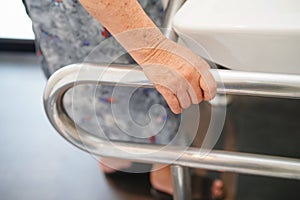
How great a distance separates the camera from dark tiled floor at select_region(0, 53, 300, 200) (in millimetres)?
1265

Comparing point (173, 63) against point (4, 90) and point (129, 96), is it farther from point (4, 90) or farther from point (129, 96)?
point (4, 90)

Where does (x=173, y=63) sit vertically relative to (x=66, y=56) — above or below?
above

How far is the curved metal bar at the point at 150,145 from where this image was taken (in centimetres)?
47

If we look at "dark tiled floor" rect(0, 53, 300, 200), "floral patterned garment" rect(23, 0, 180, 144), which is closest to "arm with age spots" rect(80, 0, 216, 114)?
"floral patterned garment" rect(23, 0, 180, 144)

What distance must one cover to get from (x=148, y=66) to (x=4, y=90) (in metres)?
1.54

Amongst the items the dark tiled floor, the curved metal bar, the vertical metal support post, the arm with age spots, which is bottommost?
the dark tiled floor

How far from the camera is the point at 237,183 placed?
49.5 inches

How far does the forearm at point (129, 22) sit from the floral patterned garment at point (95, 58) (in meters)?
0.23

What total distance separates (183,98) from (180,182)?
372mm

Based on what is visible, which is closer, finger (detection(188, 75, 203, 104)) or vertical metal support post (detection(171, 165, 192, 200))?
finger (detection(188, 75, 203, 104))

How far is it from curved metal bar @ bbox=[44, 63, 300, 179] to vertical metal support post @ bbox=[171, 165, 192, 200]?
0.20m

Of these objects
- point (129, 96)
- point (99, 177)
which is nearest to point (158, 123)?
point (129, 96)

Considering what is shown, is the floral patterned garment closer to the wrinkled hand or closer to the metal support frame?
the metal support frame

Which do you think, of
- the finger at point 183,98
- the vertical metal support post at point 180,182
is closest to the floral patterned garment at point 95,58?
the vertical metal support post at point 180,182
